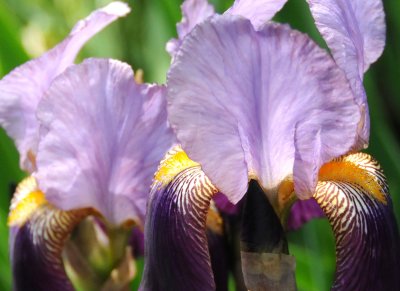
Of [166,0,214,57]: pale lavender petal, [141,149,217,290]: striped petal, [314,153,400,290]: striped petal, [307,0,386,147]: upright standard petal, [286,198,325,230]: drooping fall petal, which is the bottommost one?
[286,198,325,230]: drooping fall petal

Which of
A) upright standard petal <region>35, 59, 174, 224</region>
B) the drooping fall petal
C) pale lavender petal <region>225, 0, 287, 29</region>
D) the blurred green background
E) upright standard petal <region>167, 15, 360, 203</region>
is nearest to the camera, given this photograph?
upright standard petal <region>167, 15, 360, 203</region>

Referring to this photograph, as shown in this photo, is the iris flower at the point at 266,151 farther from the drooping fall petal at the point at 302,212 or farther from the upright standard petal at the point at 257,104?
the drooping fall petal at the point at 302,212

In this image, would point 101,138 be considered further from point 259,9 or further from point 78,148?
point 259,9

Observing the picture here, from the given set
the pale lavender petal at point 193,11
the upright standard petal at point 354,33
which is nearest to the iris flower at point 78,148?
the pale lavender petal at point 193,11

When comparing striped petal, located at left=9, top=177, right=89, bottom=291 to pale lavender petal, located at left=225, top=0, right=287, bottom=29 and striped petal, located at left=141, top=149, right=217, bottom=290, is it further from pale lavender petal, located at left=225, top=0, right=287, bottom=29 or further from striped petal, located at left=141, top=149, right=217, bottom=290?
pale lavender petal, located at left=225, top=0, right=287, bottom=29

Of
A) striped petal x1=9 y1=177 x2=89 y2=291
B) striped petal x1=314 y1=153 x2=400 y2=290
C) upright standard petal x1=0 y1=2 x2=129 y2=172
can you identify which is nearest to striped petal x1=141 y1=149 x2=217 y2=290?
striped petal x1=314 y1=153 x2=400 y2=290

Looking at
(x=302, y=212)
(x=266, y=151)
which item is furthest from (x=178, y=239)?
(x=302, y=212)

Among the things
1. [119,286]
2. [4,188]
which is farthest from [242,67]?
[4,188]
